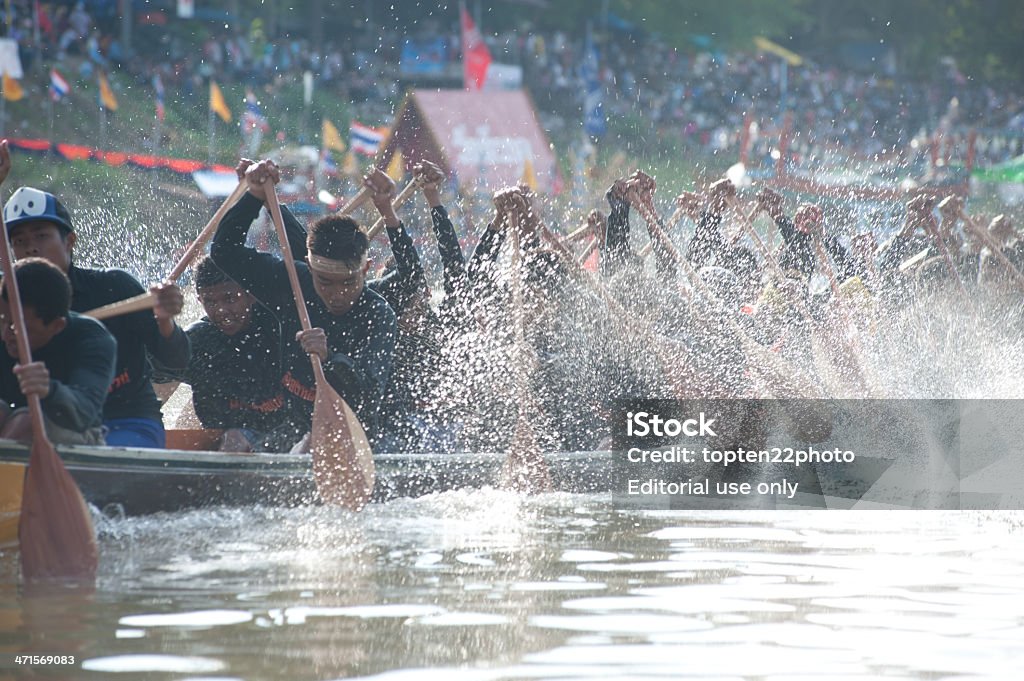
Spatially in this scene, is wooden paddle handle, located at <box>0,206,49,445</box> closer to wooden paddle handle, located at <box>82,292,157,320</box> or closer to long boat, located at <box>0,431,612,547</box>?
long boat, located at <box>0,431,612,547</box>

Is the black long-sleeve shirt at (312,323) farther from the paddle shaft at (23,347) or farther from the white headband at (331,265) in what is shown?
the paddle shaft at (23,347)

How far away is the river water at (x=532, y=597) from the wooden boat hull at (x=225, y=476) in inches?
3.3

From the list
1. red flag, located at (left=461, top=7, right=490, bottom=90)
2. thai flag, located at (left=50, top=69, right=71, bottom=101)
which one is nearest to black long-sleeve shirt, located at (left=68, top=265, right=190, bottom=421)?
thai flag, located at (left=50, top=69, right=71, bottom=101)

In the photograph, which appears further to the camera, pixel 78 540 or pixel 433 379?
pixel 433 379

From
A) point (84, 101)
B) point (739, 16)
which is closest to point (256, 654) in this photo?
point (84, 101)

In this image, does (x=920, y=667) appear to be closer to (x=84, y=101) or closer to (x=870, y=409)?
(x=870, y=409)

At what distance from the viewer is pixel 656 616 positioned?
18.6 feet

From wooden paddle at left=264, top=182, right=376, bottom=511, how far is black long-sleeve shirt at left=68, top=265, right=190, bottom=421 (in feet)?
2.32

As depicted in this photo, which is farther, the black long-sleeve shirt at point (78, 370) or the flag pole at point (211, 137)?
the flag pole at point (211, 137)

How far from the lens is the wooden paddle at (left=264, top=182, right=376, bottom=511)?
7.37m

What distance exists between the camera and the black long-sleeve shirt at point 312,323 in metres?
7.66

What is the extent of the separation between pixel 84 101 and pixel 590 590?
21993mm

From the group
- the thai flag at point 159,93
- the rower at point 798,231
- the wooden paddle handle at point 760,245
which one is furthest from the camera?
the thai flag at point 159,93

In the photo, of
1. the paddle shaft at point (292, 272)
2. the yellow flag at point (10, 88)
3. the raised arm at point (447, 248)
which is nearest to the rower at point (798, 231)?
the raised arm at point (447, 248)
